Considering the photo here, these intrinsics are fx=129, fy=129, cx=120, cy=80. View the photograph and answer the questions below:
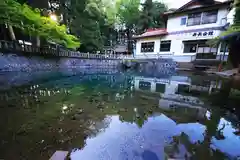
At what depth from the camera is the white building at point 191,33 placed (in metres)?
15.0

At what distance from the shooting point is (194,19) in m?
16.7

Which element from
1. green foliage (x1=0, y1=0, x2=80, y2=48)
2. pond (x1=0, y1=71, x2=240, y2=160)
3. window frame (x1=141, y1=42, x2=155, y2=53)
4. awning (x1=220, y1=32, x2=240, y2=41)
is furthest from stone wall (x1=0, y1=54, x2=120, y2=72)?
awning (x1=220, y1=32, x2=240, y2=41)

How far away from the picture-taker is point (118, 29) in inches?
1426

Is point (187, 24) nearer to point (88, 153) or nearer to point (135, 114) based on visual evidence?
point (135, 114)

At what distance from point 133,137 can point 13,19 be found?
10573 millimetres

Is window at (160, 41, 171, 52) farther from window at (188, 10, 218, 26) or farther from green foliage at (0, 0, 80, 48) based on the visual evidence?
green foliage at (0, 0, 80, 48)

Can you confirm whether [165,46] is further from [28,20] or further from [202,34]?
[28,20]

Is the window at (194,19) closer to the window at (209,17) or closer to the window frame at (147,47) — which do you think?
the window at (209,17)

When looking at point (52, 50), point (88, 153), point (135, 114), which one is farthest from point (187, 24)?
point (88, 153)

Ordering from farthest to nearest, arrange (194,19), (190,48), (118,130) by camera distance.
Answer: (190,48) < (194,19) < (118,130)

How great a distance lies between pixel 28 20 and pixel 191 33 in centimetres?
1769

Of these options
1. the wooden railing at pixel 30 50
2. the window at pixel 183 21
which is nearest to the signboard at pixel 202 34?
the window at pixel 183 21

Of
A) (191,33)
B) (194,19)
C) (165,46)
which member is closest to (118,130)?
(191,33)

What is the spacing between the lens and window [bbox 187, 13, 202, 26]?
1635 centimetres
